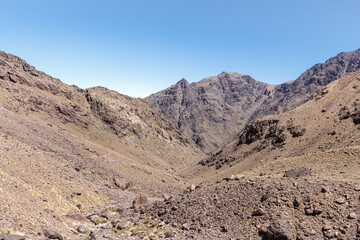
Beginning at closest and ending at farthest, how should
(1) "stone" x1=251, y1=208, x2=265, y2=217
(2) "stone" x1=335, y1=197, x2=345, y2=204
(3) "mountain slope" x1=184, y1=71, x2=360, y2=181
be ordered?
(2) "stone" x1=335, y1=197, x2=345, y2=204
(1) "stone" x1=251, y1=208, x2=265, y2=217
(3) "mountain slope" x1=184, y1=71, x2=360, y2=181

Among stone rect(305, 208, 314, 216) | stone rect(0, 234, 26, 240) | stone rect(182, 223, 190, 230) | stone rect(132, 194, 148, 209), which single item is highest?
stone rect(0, 234, 26, 240)

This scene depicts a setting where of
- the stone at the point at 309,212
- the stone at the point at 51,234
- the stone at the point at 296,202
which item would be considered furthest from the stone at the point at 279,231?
the stone at the point at 51,234

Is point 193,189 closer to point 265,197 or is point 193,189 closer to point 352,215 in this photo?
point 265,197

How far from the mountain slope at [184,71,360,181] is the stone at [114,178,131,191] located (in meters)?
23.1

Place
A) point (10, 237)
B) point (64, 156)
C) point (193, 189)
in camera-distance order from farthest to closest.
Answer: point (64, 156) → point (193, 189) → point (10, 237)

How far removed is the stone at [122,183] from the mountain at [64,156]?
0.87 feet

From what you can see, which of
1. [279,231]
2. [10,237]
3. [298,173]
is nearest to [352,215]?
[279,231]

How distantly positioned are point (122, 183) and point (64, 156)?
12389mm

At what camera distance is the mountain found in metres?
21.8

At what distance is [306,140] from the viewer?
5888 cm

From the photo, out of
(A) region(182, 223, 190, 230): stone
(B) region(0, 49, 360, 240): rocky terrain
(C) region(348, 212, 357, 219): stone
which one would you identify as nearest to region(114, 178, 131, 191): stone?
(B) region(0, 49, 360, 240): rocky terrain

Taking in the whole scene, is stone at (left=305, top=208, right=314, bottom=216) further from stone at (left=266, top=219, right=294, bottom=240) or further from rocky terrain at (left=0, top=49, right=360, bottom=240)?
stone at (left=266, top=219, right=294, bottom=240)

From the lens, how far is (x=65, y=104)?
297 ft

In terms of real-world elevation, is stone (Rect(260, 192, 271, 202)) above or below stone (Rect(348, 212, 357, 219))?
above
